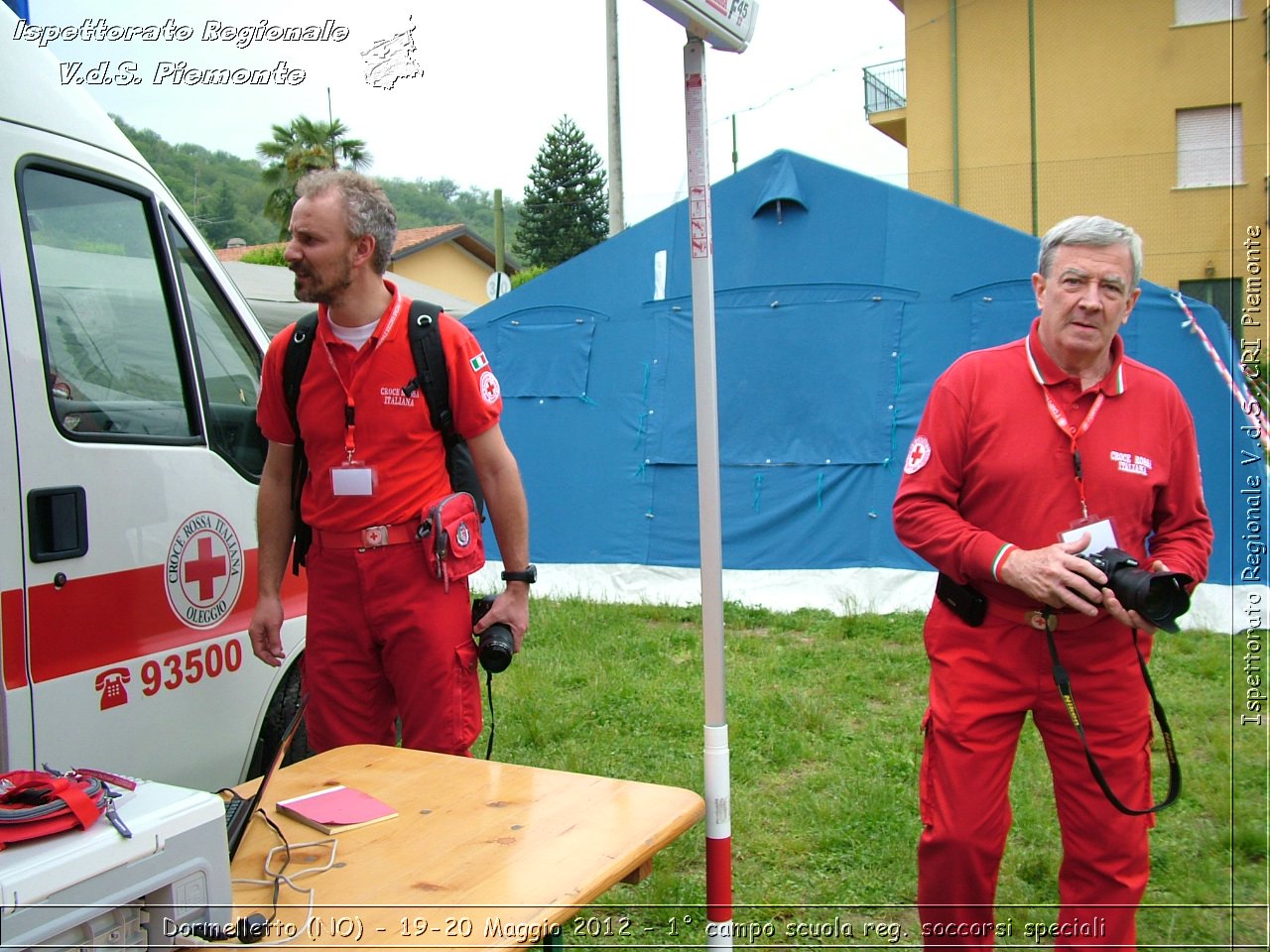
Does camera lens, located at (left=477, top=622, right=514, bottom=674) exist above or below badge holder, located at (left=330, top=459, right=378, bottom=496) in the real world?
below

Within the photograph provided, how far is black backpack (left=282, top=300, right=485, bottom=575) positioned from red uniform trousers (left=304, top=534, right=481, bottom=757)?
8.4 inches

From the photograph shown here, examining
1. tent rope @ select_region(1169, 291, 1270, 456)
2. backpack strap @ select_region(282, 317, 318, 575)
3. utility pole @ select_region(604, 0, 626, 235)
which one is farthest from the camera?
utility pole @ select_region(604, 0, 626, 235)

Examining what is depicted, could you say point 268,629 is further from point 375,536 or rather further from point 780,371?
point 780,371

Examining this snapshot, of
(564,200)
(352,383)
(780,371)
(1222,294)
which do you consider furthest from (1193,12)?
(564,200)

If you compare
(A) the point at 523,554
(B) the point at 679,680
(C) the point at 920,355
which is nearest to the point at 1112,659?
(A) the point at 523,554

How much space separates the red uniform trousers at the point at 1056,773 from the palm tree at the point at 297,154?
1558cm

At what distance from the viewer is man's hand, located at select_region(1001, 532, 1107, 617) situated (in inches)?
82.4

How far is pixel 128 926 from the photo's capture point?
118cm

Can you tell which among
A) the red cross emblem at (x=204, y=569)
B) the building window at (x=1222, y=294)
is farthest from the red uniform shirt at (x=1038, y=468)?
the building window at (x=1222, y=294)

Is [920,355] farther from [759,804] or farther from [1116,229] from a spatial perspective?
[1116,229]

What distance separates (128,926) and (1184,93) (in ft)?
68.7

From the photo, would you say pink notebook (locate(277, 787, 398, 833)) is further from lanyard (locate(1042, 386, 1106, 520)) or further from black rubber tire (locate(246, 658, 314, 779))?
lanyard (locate(1042, 386, 1106, 520))

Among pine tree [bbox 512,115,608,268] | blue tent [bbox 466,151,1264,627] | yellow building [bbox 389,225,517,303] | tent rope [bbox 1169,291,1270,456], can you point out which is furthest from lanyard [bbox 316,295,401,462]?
pine tree [bbox 512,115,608,268]

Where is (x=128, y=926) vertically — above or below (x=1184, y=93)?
below
